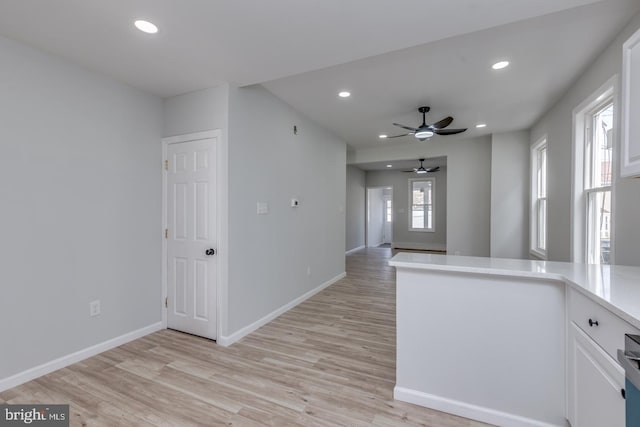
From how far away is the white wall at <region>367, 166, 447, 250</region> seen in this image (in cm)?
917

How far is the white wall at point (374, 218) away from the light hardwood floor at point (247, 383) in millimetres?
7018

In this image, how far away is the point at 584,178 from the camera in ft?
10.2

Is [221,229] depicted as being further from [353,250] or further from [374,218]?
[374,218]

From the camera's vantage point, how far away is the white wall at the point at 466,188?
5.91 meters

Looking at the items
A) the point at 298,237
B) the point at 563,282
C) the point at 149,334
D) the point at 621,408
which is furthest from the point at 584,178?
the point at 149,334

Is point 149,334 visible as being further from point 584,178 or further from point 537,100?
point 537,100

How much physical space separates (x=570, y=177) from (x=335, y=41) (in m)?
3.15

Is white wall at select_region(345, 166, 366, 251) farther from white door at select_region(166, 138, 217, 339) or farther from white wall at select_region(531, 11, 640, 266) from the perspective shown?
white door at select_region(166, 138, 217, 339)

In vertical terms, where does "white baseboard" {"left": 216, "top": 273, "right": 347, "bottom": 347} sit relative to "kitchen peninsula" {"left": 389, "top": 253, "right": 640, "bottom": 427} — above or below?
below

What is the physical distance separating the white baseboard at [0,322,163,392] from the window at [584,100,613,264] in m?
4.70

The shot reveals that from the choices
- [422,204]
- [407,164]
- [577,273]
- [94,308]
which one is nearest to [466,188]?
[407,164]

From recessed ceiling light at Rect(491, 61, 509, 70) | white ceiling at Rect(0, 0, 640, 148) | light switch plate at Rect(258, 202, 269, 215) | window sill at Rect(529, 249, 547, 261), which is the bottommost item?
window sill at Rect(529, 249, 547, 261)

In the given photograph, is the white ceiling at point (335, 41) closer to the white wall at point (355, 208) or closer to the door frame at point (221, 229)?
the door frame at point (221, 229)

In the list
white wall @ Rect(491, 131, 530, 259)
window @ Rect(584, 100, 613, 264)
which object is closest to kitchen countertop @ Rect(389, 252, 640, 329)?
window @ Rect(584, 100, 613, 264)
